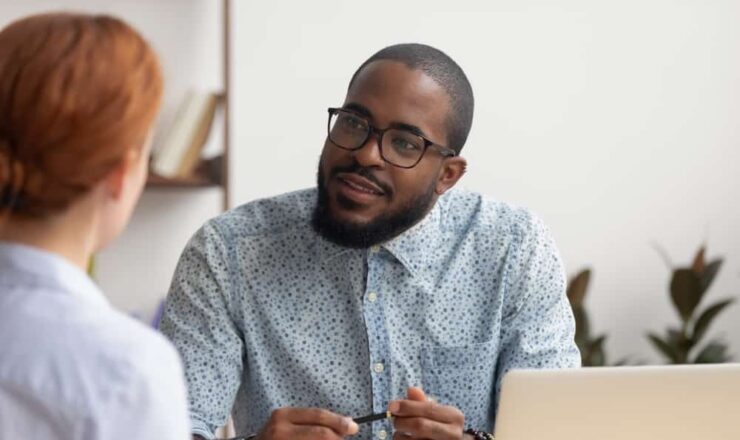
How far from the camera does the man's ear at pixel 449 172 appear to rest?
183 centimetres

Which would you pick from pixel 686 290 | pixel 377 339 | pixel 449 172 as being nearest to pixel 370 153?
pixel 449 172

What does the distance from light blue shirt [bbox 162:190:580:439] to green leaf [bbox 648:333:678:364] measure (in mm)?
1416

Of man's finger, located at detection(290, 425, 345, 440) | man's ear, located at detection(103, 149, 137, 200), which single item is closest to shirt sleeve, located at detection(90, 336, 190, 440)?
man's ear, located at detection(103, 149, 137, 200)

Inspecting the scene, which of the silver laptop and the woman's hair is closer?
the woman's hair

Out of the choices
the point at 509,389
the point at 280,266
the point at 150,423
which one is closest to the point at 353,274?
the point at 280,266

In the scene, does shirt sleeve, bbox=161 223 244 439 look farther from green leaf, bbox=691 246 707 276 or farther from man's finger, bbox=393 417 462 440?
green leaf, bbox=691 246 707 276

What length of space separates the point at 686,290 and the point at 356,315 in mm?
1592

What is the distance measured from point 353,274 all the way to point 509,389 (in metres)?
0.62

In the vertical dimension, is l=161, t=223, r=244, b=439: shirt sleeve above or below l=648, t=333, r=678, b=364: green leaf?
above

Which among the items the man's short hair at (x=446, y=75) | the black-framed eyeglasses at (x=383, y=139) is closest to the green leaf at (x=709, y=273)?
the man's short hair at (x=446, y=75)

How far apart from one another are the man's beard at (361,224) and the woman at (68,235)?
0.85m

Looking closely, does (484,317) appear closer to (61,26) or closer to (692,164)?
(61,26)

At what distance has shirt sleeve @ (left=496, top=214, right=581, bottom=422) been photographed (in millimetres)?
1806

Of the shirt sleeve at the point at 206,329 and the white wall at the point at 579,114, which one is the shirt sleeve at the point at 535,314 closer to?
the shirt sleeve at the point at 206,329
